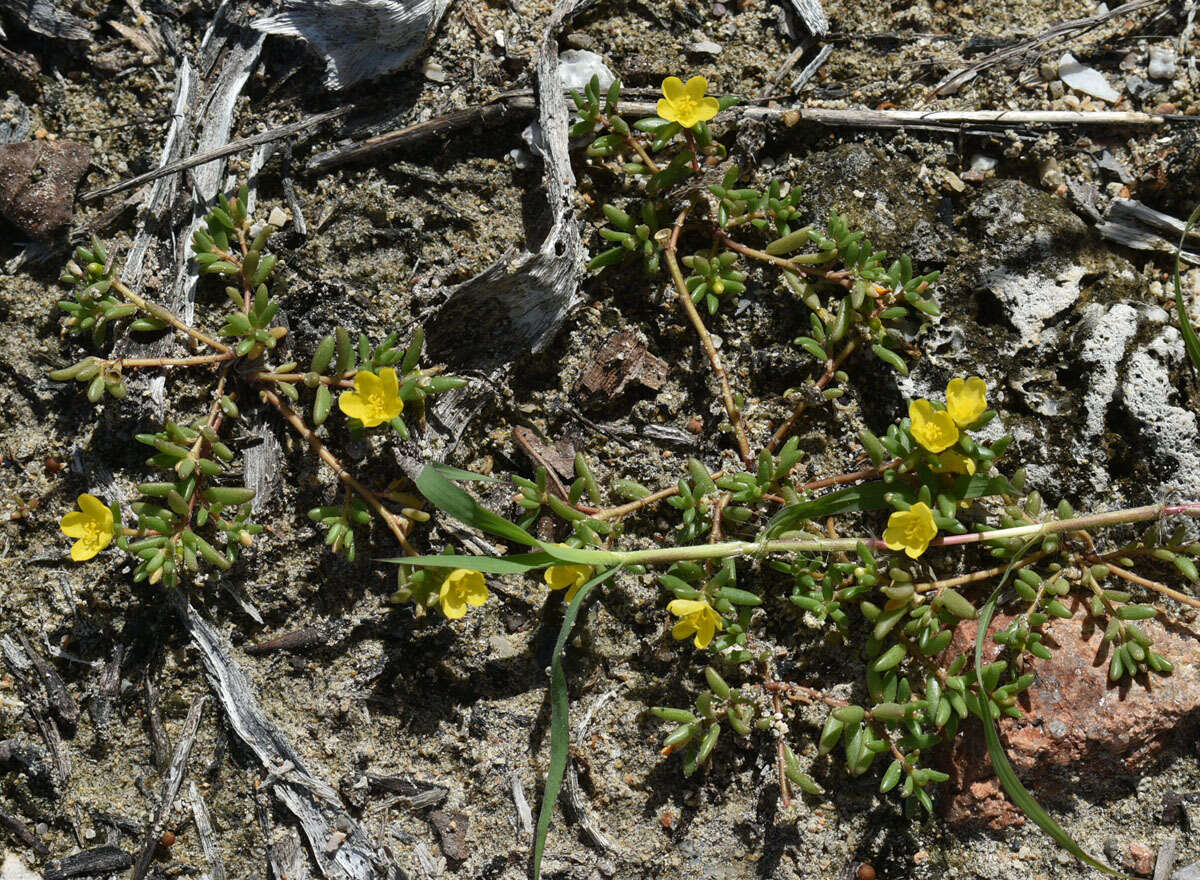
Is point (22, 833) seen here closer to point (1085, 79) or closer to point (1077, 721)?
point (1077, 721)

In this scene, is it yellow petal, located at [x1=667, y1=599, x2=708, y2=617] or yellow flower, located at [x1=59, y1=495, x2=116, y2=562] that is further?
yellow flower, located at [x1=59, y1=495, x2=116, y2=562]

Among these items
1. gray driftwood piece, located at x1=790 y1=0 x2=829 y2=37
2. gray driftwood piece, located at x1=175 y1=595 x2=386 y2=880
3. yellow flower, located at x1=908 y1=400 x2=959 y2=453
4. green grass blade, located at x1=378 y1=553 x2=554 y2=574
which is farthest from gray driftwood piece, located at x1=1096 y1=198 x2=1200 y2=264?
gray driftwood piece, located at x1=175 y1=595 x2=386 y2=880

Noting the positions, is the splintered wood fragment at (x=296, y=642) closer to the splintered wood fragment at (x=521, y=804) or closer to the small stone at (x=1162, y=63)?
the splintered wood fragment at (x=521, y=804)

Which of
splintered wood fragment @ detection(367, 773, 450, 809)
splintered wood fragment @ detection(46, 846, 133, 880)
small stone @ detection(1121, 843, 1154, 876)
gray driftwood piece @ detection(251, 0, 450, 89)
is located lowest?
small stone @ detection(1121, 843, 1154, 876)

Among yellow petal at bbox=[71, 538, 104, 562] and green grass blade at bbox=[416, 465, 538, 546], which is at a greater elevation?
yellow petal at bbox=[71, 538, 104, 562]

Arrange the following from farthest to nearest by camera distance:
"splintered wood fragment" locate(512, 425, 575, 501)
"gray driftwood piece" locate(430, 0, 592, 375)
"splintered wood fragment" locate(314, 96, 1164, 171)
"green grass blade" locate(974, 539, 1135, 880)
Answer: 1. "splintered wood fragment" locate(314, 96, 1164, 171)
2. "splintered wood fragment" locate(512, 425, 575, 501)
3. "gray driftwood piece" locate(430, 0, 592, 375)
4. "green grass blade" locate(974, 539, 1135, 880)

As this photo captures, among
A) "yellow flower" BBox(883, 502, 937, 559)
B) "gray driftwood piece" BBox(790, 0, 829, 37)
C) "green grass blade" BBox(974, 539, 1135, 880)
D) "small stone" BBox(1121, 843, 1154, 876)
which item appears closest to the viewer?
"green grass blade" BBox(974, 539, 1135, 880)

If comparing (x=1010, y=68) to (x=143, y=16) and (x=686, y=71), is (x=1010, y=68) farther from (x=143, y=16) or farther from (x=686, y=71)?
(x=143, y=16)

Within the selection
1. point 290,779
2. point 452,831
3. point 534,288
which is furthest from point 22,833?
point 534,288

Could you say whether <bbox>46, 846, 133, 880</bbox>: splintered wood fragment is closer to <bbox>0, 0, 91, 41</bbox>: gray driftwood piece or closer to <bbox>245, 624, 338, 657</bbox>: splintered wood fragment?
<bbox>245, 624, 338, 657</bbox>: splintered wood fragment
